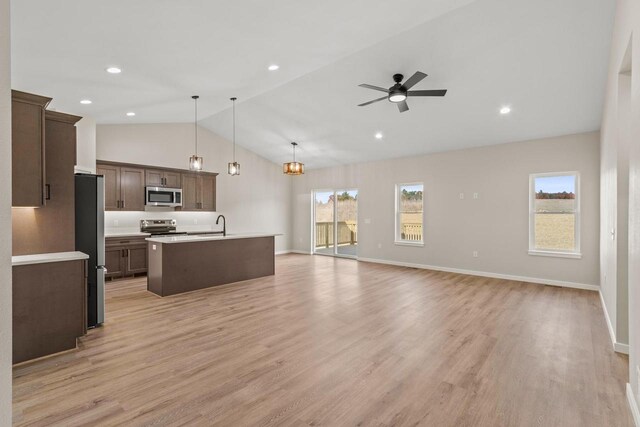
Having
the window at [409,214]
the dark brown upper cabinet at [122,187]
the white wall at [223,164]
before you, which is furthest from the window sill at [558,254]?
the dark brown upper cabinet at [122,187]

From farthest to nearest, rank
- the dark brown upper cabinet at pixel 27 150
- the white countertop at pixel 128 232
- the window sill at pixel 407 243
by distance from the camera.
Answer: the window sill at pixel 407 243
the white countertop at pixel 128 232
the dark brown upper cabinet at pixel 27 150

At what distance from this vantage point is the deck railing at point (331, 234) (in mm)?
9828

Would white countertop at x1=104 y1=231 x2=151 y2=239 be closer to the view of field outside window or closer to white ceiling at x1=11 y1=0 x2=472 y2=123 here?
white ceiling at x1=11 y1=0 x2=472 y2=123

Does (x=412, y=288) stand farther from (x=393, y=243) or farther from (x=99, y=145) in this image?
(x=99, y=145)

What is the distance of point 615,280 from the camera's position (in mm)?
3227

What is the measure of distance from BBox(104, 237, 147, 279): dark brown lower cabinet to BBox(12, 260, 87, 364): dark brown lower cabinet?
3.45m

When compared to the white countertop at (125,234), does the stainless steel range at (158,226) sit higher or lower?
higher

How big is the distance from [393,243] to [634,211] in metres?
6.15

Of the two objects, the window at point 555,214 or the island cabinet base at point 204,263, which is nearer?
the island cabinet base at point 204,263

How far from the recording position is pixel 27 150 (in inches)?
110

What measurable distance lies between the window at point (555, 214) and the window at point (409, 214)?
2282 mm

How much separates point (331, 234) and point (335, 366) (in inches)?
294

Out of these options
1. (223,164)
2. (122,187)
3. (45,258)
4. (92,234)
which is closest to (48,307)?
(45,258)

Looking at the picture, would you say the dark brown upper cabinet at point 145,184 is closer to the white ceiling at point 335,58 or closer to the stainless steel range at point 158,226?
the stainless steel range at point 158,226
